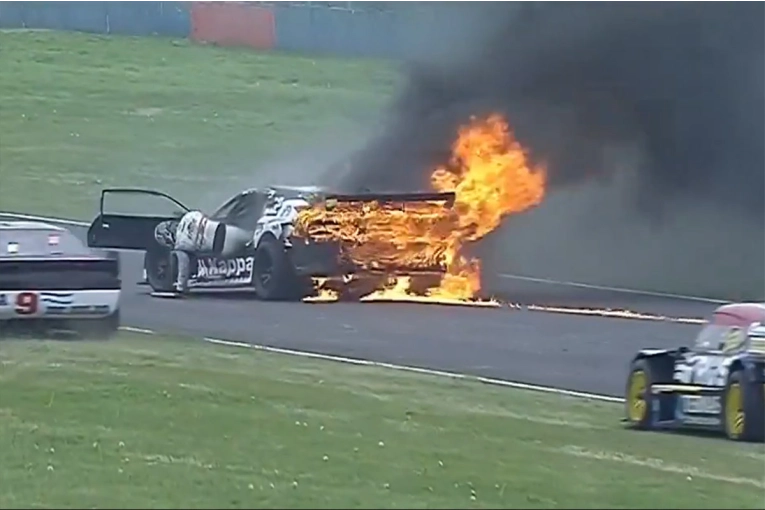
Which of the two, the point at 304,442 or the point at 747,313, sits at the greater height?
the point at 747,313

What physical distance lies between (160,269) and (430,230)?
11.1ft

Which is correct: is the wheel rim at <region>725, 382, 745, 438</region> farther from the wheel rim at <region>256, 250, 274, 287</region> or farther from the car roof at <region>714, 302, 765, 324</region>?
the wheel rim at <region>256, 250, 274, 287</region>

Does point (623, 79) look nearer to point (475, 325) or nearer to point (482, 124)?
point (482, 124)

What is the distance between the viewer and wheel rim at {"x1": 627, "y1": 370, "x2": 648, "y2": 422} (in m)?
14.6

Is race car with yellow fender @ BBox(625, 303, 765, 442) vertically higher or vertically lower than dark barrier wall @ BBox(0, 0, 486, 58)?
lower

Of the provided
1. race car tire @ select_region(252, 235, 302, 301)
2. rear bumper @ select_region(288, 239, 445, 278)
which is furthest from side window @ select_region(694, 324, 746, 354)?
race car tire @ select_region(252, 235, 302, 301)

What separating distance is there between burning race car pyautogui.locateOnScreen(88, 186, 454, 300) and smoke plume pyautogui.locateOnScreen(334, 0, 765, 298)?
13.2 feet

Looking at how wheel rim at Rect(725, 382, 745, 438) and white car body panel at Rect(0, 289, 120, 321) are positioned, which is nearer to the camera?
wheel rim at Rect(725, 382, 745, 438)

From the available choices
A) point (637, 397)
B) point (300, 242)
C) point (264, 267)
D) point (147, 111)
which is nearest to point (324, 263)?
point (300, 242)

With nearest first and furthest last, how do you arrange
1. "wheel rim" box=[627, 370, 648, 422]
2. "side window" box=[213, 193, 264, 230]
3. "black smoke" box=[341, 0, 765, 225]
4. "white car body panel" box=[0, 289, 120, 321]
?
1. "wheel rim" box=[627, 370, 648, 422]
2. "white car body panel" box=[0, 289, 120, 321]
3. "side window" box=[213, 193, 264, 230]
4. "black smoke" box=[341, 0, 765, 225]

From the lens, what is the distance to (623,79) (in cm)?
2925

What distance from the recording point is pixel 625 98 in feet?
96.5

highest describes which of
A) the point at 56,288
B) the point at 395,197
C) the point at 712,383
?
the point at 395,197

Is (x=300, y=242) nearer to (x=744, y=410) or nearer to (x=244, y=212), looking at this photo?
(x=244, y=212)
